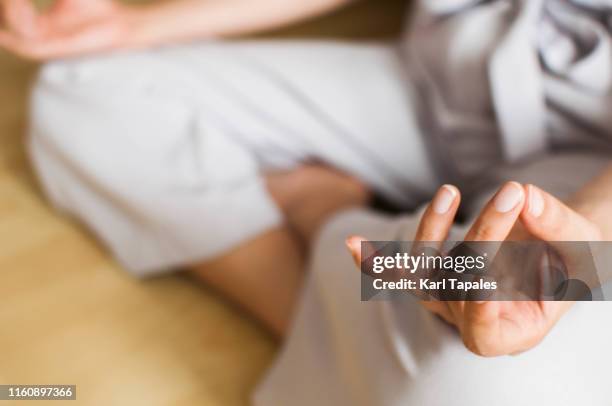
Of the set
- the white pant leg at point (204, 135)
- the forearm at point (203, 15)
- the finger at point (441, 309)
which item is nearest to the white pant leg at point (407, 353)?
the finger at point (441, 309)

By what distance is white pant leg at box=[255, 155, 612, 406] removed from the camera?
0.47m

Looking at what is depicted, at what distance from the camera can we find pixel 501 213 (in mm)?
403

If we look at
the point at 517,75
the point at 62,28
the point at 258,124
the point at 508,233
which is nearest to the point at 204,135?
the point at 258,124

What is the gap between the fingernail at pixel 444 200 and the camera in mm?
415

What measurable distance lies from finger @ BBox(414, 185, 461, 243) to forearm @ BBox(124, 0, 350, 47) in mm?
479

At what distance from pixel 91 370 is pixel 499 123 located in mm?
417

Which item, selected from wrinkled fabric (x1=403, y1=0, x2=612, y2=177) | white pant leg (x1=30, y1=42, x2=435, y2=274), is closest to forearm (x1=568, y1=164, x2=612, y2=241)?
wrinkled fabric (x1=403, y1=0, x2=612, y2=177)

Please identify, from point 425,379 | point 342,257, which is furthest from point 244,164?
point 425,379

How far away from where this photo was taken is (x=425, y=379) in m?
0.49

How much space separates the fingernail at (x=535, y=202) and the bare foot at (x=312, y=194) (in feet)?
1.29

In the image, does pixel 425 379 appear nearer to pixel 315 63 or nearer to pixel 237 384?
pixel 237 384

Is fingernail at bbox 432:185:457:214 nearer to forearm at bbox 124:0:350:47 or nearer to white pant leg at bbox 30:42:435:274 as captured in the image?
white pant leg at bbox 30:42:435:274

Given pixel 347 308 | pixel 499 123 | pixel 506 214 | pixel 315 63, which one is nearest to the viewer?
pixel 506 214

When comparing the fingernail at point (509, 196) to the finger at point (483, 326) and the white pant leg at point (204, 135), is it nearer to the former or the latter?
the finger at point (483, 326)
